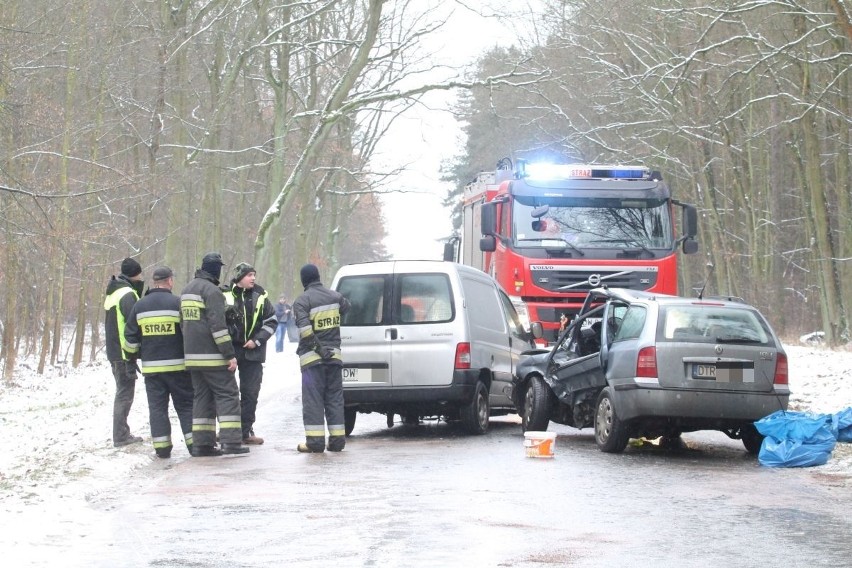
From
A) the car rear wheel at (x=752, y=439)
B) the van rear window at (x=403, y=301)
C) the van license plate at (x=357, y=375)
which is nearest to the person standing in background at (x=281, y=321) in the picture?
the van rear window at (x=403, y=301)

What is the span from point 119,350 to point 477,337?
4053 millimetres

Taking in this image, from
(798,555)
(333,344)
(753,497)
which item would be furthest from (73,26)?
(798,555)

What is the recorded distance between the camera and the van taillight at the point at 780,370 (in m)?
13.0

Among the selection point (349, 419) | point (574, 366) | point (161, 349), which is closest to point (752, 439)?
point (574, 366)

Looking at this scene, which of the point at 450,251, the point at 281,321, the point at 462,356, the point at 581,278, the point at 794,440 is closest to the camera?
the point at 794,440

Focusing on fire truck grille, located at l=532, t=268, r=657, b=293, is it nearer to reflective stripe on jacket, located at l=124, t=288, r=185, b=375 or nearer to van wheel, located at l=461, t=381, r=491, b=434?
van wheel, located at l=461, t=381, r=491, b=434

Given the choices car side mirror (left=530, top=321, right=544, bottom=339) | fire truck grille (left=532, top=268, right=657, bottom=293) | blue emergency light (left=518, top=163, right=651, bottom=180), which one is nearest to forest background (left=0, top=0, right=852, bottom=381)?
blue emergency light (left=518, top=163, right=651, bottom=180)

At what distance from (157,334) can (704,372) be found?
17.5 feet

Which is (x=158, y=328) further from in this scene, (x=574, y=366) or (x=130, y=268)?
(x=574, y=366)

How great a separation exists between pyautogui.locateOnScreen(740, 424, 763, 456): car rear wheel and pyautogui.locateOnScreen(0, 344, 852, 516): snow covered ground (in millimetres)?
766

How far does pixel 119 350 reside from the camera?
14.0 meters

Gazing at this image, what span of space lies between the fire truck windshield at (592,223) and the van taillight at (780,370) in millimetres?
8735

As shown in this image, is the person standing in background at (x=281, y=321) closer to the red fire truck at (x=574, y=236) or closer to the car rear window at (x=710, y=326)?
the red fire truck at (x=574, y=236)

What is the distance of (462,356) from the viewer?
14.9 metres
